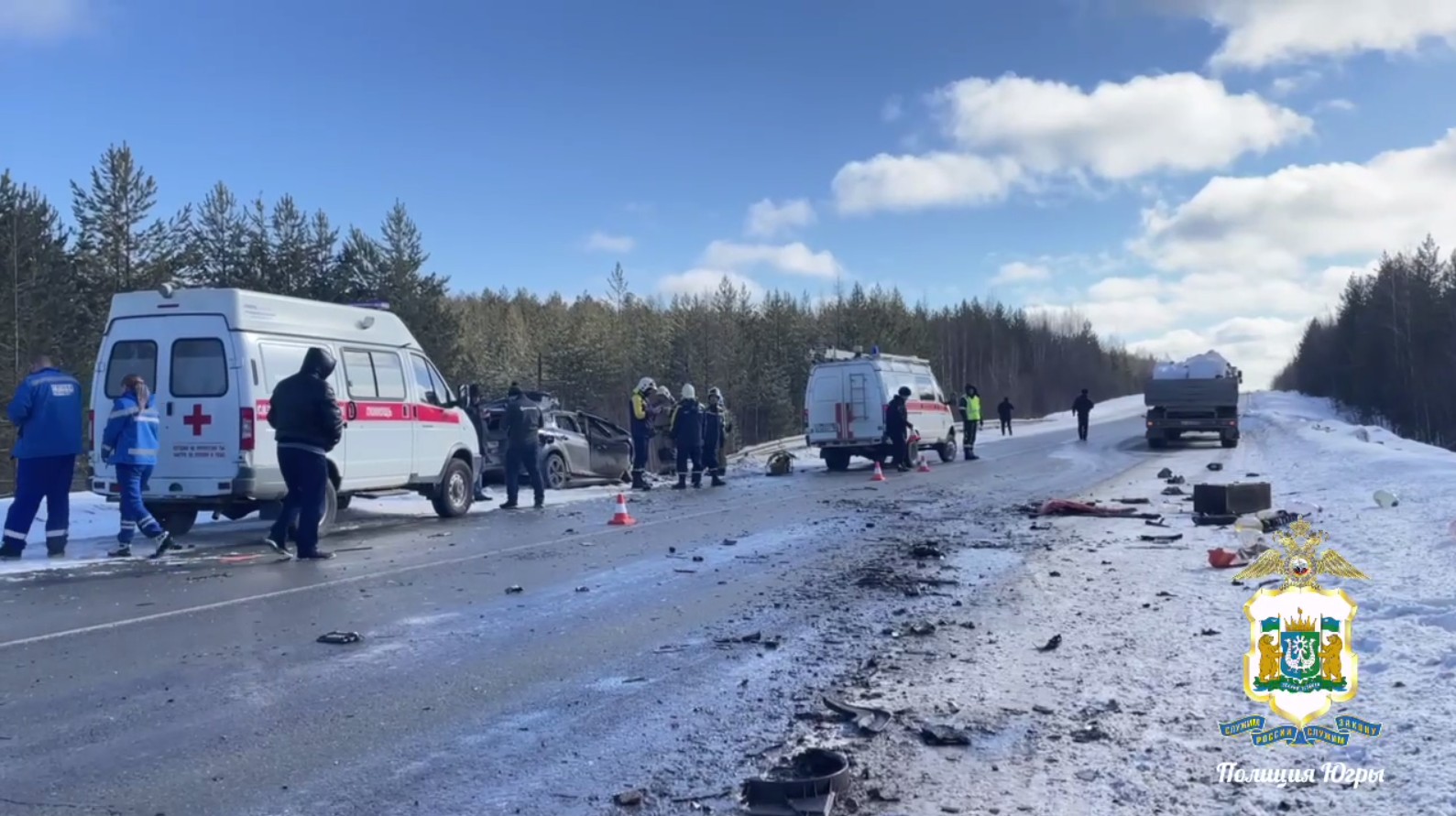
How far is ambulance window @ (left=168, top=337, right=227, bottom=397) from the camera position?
11258 mm

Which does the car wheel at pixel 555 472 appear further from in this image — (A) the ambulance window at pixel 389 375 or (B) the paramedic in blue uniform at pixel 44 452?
(B) the paramedic in blue uniform at pixel 44 452

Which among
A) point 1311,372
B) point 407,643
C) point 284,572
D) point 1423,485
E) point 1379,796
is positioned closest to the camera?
Answer: point 1379,796

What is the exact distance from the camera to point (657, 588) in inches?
330

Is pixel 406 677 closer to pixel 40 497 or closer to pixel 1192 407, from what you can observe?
pixel 40 497

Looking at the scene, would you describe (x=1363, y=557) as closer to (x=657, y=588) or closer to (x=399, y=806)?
(x=657, y=588)

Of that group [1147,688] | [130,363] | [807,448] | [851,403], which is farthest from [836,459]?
[1147,688]

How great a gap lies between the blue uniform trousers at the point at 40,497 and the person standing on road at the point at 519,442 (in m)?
6.18

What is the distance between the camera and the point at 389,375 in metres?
13.5


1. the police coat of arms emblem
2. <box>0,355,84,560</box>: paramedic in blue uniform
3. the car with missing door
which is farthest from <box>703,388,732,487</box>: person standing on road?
the police coat of arms emblem

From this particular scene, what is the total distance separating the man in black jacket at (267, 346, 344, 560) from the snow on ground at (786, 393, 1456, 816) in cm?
597

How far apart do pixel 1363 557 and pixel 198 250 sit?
1871 inches

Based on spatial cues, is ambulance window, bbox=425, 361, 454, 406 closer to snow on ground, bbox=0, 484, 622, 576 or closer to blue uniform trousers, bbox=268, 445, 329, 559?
snow on ground, bbox=0, 484, 622, 576

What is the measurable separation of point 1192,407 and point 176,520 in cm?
2622

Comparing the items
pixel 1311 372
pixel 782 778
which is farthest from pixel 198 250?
pixel 1311 372
